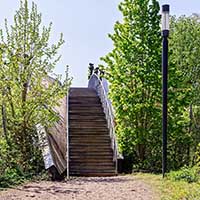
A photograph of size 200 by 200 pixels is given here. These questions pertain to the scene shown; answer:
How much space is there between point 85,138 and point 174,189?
7.13m

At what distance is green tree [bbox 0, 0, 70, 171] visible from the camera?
10789 millimetres

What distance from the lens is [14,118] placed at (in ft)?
36.0

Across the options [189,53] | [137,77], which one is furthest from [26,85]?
[189,53]

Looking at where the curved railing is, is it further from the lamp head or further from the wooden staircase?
the lamp head

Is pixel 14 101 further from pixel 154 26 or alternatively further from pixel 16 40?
pixel 154 26

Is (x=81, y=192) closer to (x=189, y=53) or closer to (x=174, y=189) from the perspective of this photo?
(x=174, y=189)

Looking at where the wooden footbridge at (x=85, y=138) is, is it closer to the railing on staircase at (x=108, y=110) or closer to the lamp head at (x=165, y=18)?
the railing on staircase at (x=108, y=110)

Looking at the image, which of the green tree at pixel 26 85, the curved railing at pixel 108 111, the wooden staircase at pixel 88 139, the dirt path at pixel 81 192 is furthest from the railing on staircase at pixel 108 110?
the dirt path at pixel 81 192

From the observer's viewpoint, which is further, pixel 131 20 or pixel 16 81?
pixel 131 20

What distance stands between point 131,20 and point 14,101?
14.7ft

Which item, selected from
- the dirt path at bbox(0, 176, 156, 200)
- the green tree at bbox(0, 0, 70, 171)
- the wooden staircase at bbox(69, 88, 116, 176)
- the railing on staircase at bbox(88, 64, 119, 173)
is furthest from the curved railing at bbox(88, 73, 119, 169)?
the dirt path at bbox(0, 176, 156, 200)

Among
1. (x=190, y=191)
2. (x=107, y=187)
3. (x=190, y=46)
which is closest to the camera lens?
(x=190, y=191)

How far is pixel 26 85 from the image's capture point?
11078mm

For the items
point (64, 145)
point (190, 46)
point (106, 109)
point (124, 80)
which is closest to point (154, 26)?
point (124, 80)
